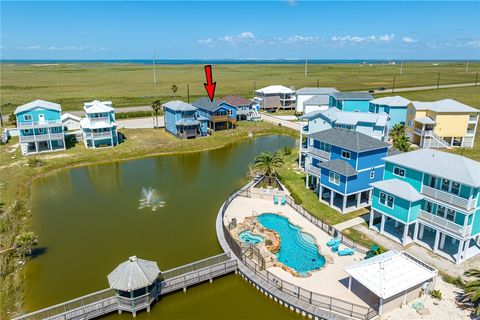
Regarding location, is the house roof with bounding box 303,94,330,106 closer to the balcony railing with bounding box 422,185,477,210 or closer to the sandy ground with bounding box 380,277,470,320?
the balcony railing with bounding box 422,185,477,210

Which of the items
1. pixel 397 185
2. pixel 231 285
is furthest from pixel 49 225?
pixel 397 185

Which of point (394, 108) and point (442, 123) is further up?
point (394, 108)

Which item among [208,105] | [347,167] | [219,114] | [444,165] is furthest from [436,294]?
[208,105]

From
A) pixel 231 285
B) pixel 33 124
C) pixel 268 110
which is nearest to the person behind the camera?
pixel 231 285

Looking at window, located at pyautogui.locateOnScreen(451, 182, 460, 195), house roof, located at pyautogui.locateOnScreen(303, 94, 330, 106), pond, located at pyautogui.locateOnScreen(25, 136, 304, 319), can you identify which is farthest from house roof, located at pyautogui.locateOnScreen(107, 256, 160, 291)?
house roof, located at pyautogui.locateOnScreen(303, 94, 330, 106)

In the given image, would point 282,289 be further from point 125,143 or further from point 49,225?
point 125,143

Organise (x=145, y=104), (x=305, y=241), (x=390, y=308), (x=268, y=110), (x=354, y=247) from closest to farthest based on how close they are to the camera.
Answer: (x=390, y=308) < (x=354, y=247) < (x=305, y=241) < (x=268, y=110) < (x=145, y=104)

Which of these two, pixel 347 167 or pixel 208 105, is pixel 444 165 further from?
pixel 208 105
